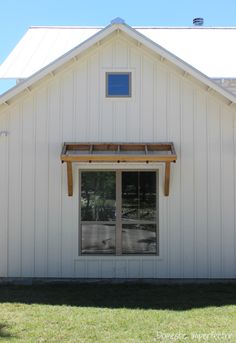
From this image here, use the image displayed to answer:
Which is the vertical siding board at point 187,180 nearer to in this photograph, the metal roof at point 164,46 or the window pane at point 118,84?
the window pane at point 118,84

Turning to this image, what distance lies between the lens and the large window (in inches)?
471

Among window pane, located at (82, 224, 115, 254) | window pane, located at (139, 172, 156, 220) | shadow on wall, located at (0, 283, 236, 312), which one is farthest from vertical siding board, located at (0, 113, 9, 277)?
window pane, located at (139, 172, 156, 220)

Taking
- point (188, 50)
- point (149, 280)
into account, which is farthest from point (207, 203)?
point (188, 50)

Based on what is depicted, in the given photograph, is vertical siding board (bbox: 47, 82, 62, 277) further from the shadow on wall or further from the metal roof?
the metal roof

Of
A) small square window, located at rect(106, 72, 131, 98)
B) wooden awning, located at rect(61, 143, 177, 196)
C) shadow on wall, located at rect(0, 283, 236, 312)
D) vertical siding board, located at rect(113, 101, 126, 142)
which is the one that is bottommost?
shadow on wall, located at rect(0, 283, 236, 312)

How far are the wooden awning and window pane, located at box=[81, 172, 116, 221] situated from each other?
0.40m

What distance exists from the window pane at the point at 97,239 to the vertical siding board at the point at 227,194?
2411 mm

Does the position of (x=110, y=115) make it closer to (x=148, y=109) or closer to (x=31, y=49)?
(x=148, y=109)

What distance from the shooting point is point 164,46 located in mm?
17578

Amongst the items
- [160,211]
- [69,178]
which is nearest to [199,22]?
[160,211]

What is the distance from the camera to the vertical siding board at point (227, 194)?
1184 cm

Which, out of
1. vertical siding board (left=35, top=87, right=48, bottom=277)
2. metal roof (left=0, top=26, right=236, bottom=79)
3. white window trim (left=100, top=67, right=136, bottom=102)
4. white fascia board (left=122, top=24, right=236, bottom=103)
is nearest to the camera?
white fascia board (left=122, top=24, right=236, bottom=103)

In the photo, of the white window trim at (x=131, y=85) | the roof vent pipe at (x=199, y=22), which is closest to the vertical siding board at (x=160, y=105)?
the white window trim at (x=131, y=85)

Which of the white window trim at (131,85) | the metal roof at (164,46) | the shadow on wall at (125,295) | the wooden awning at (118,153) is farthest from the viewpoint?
the metal roof at (164,46)
